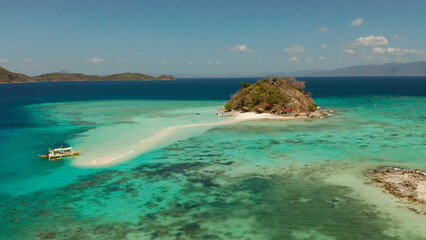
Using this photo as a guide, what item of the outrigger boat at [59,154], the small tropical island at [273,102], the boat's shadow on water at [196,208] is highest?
the small tropical island at [273,102]

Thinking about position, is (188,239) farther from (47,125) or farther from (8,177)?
(47,125)

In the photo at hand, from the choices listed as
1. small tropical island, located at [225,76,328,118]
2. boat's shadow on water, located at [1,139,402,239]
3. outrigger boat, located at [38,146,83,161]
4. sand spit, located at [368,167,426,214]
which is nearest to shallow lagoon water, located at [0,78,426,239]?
boat's shadow on water, located at [1,139,402,239]

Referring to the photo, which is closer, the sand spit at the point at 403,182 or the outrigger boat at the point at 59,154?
the sand spit at the point at 403,182

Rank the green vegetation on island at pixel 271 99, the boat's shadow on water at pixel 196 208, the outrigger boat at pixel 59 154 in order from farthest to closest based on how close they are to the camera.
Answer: the green vegetation on island at pixel 271 99, the outrigger boat at pixel 59 154, the boat's shadow on water at pixel 196 208

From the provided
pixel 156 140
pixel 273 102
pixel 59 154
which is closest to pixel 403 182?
pixel 156 140

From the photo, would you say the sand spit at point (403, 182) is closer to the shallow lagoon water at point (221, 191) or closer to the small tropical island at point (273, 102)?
the shallow lagoon water at point (221, 191)

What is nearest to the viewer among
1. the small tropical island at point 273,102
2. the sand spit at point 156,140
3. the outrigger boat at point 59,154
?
the sand spit at point 156,140

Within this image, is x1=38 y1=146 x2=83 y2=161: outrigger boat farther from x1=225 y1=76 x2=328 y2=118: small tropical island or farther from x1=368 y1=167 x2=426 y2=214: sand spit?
x1=225 y1=76 x2=328 y2=118: small tropical island

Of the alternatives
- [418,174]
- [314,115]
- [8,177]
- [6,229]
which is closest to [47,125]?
[8,177]

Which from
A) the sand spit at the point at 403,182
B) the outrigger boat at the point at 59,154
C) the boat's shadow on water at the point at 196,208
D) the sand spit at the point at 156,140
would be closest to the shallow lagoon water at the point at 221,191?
the boat's shadow on water at the point at 196,208
